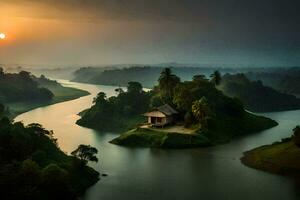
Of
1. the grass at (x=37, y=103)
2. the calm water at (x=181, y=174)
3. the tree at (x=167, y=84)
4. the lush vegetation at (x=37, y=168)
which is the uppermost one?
the tree at (x=167, y=84)

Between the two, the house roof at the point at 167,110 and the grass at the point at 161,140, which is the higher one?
the house roof at the point at 167,110

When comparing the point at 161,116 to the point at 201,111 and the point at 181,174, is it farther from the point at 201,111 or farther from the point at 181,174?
the point at 181,174

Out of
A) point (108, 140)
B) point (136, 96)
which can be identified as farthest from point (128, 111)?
point (108, 140)

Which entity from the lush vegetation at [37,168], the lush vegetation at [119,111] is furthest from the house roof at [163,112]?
the lush vegetation at [37,168]

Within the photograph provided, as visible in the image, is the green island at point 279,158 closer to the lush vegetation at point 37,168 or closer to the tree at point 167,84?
the lush vegetation at point 37,168

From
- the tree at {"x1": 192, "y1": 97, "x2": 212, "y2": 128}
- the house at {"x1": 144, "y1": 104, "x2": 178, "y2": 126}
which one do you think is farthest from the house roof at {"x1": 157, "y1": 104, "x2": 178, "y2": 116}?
the tree at {"x1": 192, "y1": 97, "x2": 212, "y2": 128}

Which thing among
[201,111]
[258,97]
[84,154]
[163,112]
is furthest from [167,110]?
[258,97]

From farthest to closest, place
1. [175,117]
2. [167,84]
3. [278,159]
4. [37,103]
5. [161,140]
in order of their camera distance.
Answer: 1. [37,103]
2. [167,84]
3. [175,117]
4. [161,140]
5. [278,159]
